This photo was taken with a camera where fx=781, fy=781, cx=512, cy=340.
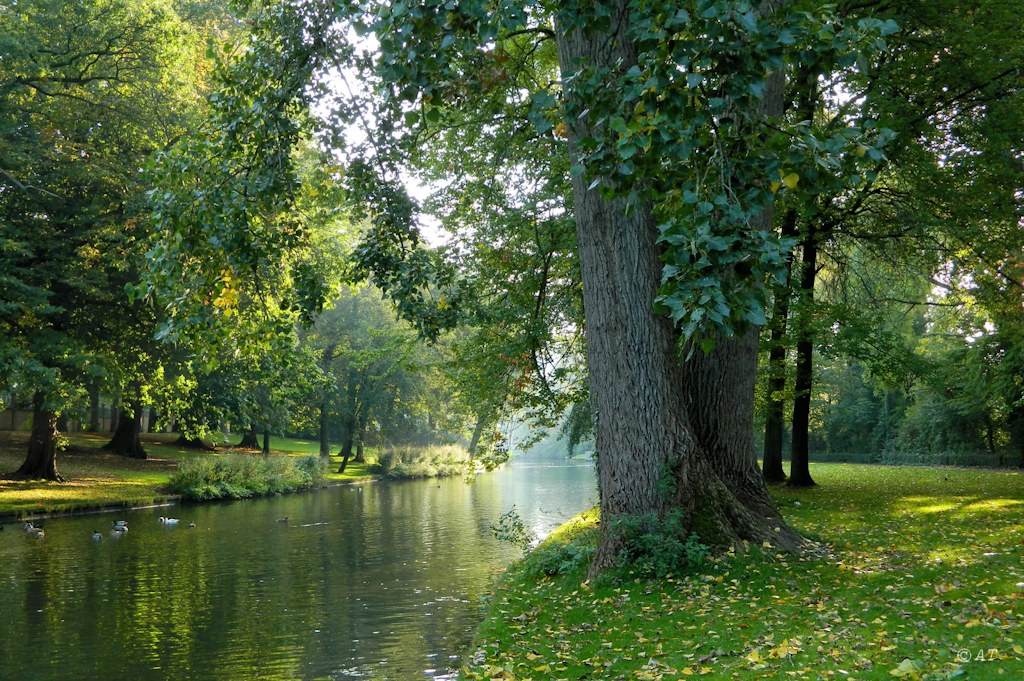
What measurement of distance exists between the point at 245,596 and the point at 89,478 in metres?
18.9

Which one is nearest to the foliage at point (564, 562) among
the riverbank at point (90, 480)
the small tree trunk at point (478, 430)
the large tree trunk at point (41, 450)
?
the small tree trunk at point (478, 430)

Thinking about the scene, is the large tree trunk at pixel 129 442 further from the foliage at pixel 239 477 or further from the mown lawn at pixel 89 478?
the foliage at pixel 239 477

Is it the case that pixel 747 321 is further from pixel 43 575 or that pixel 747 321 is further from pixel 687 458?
pixel 43 575

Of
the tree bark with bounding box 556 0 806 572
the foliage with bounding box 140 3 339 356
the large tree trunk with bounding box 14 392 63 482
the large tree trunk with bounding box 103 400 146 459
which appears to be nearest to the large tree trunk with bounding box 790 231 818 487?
the tree bark with bounding box 556 0 806 572

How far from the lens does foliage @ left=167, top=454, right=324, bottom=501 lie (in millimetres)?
27953

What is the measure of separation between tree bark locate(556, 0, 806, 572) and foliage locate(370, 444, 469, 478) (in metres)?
35.9

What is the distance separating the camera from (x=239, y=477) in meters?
30.4

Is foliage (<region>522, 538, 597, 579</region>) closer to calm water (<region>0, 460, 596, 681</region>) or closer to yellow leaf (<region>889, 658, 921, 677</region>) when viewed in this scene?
calm water (<region>0, 460, 596, 681</region>)

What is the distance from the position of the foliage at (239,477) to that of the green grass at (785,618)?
20914 mm

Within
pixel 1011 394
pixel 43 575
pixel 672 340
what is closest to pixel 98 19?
pixel 43 575

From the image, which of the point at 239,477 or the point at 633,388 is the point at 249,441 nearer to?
the point at 239,477

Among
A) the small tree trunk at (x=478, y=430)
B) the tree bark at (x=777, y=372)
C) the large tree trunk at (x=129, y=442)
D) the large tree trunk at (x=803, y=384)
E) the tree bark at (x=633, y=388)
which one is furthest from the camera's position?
the large tree trunk at (x=129, y=442)

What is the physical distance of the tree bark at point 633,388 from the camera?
809 cm

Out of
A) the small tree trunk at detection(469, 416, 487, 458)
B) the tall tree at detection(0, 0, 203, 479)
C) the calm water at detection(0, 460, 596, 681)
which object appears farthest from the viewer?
the tall tree at detection(0, 0, 203, 479)
